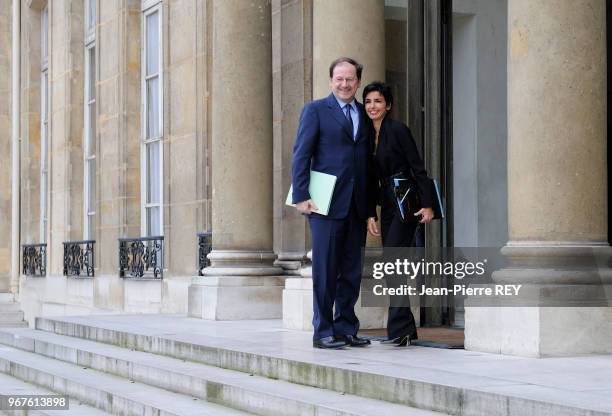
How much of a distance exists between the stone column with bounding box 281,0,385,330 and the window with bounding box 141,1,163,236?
6217 millimetres

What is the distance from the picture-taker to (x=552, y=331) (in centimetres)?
695

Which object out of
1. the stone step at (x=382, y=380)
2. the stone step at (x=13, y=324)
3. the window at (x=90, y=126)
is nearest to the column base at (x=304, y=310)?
the stone step at (x=382, y=380)

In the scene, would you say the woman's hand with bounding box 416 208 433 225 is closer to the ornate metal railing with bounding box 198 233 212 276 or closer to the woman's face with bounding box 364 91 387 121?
the woman's face with bounding box 364 91 387 121

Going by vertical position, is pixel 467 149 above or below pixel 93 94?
below

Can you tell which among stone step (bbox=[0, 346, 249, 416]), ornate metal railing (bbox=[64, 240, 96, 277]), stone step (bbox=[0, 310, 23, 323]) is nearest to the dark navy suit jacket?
stone step (bbox=[0, 346, 249, 416])

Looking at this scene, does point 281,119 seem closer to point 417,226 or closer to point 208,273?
point 208,273

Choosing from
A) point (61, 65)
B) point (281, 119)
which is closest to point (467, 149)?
point (281, 119)

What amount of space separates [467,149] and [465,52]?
1167mm

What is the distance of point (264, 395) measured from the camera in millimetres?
6559

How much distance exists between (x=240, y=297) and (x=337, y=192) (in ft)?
12.7

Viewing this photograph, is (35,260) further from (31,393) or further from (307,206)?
(307,206)

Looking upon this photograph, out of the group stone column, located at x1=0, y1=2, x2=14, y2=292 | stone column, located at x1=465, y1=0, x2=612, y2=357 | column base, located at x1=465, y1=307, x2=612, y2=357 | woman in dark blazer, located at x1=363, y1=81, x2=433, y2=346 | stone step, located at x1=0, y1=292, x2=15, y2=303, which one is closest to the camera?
column base, located at x1=465, y1=307, x2=612, y2=357

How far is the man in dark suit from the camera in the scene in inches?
306

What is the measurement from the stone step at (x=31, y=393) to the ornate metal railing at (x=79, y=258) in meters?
7.01
